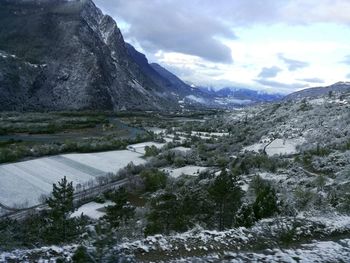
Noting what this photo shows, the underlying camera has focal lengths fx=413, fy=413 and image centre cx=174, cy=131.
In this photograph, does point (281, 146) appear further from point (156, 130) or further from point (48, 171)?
point (156, 130)

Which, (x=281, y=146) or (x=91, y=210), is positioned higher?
(x=281, y=146)

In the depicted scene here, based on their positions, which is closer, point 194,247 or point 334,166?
point 194,247

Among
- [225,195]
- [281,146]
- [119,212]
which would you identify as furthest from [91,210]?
[281,146]

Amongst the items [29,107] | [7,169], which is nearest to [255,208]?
[7,169]

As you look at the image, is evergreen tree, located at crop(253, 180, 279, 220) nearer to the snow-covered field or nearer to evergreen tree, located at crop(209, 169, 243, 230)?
evergreen tree, located at crop(209, 169, 243, 230)

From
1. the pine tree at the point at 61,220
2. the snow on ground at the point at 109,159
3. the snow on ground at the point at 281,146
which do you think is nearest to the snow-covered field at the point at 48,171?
the snow on ground at the point at 109,159

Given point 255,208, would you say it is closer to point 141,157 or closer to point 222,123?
point 141,157
